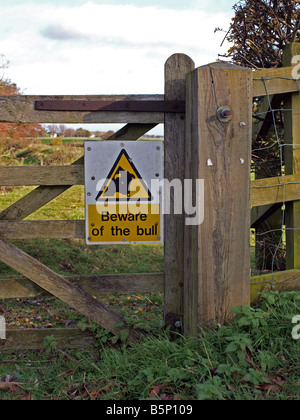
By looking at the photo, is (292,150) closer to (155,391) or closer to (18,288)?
(155,391)

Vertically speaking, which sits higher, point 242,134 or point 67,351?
point 242,134

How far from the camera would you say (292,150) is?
373cm

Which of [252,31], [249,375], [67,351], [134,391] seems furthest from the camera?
[252,31]

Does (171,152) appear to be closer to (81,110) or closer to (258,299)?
(81,110)

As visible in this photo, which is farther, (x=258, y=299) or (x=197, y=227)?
(x=258, y=299)

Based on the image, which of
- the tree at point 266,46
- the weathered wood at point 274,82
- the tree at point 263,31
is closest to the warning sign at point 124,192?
the weathered wood at point 274,82

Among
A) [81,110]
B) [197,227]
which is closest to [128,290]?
[197,227]

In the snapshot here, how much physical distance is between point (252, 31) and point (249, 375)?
3.51 m

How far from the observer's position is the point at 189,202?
342 cm

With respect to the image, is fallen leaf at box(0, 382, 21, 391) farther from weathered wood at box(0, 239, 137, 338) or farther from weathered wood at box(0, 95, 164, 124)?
weathered wood at box(0, 95, 164, 124)

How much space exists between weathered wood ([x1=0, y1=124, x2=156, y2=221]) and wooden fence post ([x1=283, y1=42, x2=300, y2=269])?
1148mm

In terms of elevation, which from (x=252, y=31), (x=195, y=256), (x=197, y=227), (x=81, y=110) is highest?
(x=252, y=31)

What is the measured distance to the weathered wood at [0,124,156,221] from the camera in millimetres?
3666

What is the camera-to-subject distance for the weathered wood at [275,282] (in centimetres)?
362
